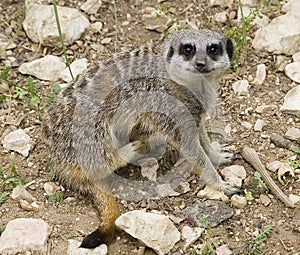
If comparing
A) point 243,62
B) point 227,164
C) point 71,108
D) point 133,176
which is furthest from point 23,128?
point 243,62

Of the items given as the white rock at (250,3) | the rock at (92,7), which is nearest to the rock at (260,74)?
the white rock at (250,3)

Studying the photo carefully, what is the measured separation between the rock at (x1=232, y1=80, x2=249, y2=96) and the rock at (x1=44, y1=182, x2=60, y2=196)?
1.32 metres

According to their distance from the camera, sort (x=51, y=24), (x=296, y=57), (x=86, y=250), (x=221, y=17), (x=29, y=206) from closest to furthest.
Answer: (x=86, y=250) < (x=29, y=206) < (x=296, y=57) < (x=51, y=24) < (x=221, y=17)

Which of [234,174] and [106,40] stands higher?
[106,40]

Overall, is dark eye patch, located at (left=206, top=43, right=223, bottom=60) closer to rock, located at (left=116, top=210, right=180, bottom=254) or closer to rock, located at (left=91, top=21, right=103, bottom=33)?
rock, located at (left=116, top=210, right=180, bottom=254)

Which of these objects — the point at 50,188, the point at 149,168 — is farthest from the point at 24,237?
the point at 149,168

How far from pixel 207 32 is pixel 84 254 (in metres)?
1.31

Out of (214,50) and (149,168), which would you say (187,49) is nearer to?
(214,50)

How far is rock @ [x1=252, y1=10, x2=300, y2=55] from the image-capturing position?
401 cm

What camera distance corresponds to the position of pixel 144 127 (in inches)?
133

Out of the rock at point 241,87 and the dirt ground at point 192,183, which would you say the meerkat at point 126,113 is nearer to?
the dirt ground at point 192,183

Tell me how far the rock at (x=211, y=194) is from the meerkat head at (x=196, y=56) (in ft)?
1.96

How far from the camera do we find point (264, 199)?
3.17 m

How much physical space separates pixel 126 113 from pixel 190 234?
2.45ft
